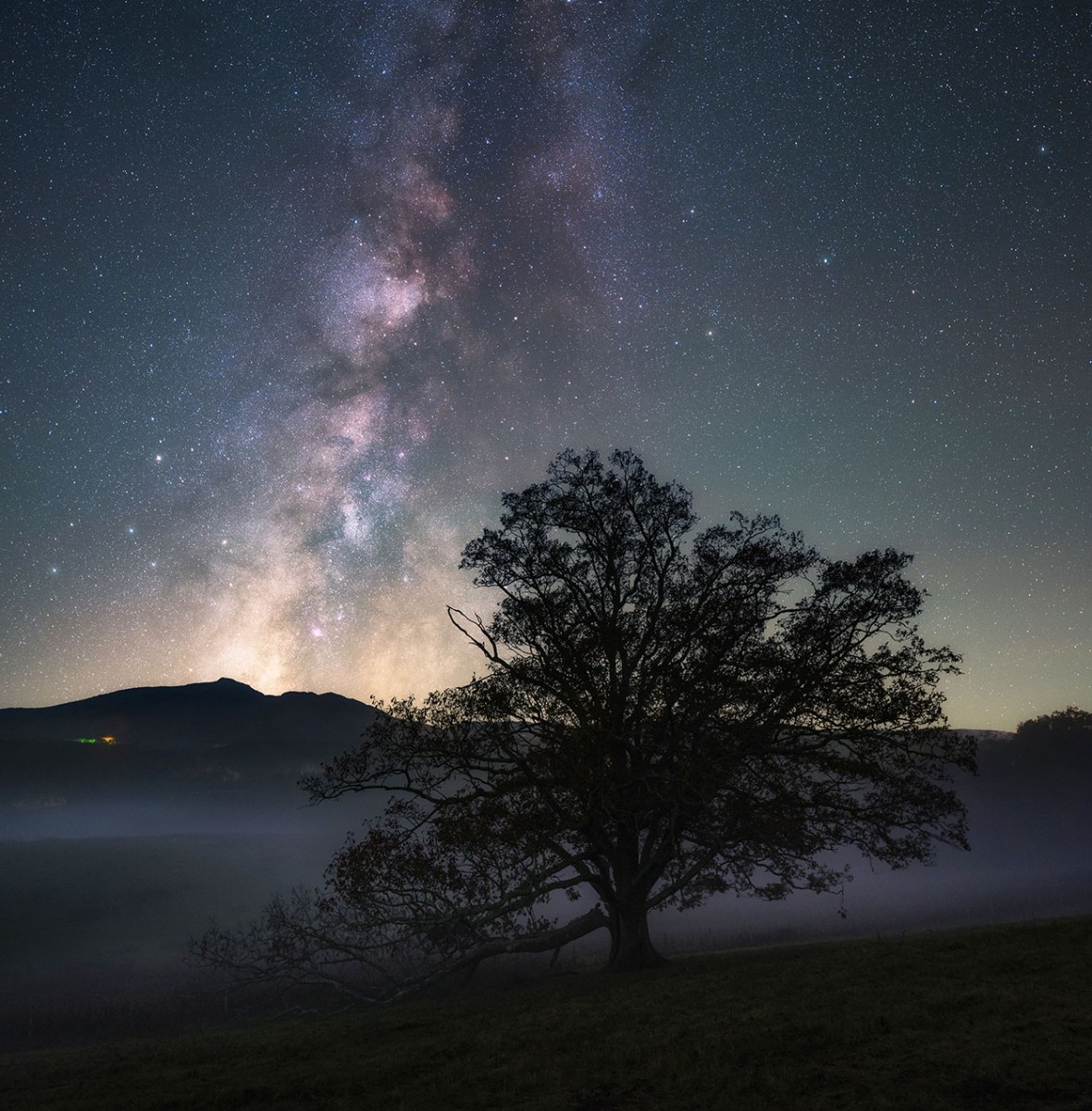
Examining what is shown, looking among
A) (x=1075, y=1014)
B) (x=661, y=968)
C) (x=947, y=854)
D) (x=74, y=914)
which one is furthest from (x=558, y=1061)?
A: (x=947, y=854)

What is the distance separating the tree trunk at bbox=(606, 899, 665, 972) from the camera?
22500 millimetres

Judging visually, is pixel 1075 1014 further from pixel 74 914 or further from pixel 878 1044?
pixel 74 914

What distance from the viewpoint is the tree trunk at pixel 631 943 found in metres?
22.5

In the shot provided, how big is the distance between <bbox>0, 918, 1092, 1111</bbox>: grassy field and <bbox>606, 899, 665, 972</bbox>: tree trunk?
291cm

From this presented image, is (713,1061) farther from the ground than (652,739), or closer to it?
closer to it

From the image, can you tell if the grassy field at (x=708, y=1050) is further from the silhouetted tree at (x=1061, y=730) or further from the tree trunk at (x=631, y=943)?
the silhouetted tree at (x=1061, y=730)

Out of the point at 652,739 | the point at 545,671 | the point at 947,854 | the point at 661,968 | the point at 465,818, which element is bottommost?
the point at 947,854

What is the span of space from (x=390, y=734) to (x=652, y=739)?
7.67m

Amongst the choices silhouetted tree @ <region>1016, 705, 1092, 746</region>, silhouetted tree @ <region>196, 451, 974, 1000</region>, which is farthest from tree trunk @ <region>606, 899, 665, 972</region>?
silhouetted tree @ <region>1016, 705, 1092, 746</region>

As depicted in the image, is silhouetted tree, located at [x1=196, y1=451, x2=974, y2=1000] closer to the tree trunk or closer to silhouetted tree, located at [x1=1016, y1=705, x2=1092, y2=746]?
the tree trunk

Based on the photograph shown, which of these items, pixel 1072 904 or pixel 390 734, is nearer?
pixel 390 734

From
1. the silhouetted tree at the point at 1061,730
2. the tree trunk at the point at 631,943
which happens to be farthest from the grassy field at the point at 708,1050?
the silhouetted tree at the point at 1061,730

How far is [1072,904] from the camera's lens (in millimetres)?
52812

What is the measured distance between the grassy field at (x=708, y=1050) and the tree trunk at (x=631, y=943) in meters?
2.91
